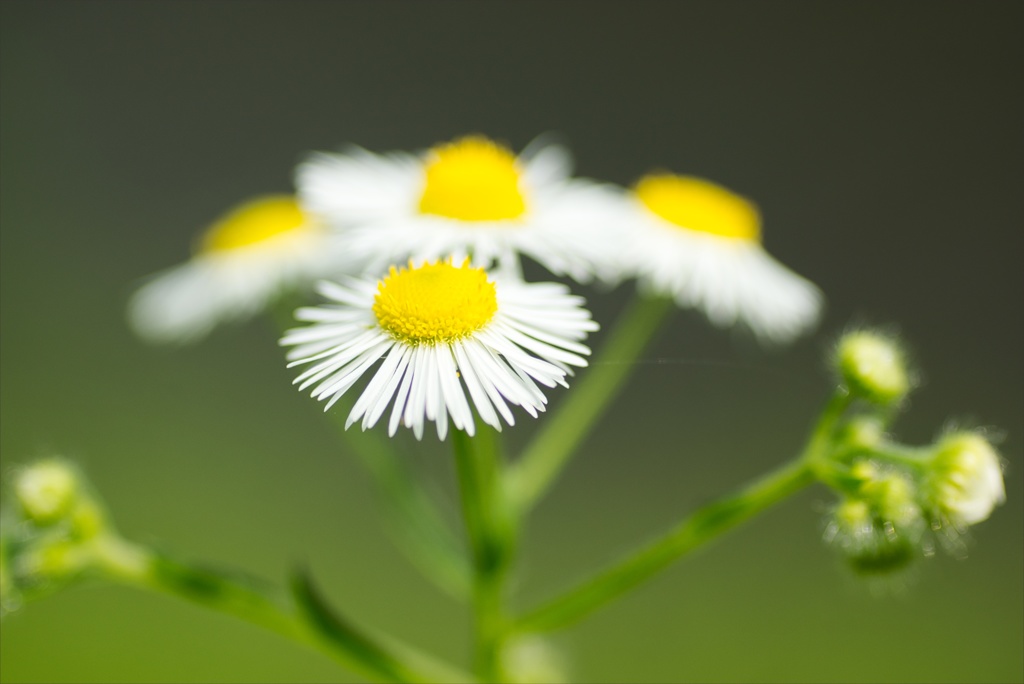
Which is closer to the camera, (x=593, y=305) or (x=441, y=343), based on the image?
(x=441, y=343)

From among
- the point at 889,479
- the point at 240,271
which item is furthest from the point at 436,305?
the point at 240,271

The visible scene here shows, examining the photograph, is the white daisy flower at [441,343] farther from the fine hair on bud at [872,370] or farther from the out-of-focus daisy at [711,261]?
the out-of-focus daisy at [711,261]

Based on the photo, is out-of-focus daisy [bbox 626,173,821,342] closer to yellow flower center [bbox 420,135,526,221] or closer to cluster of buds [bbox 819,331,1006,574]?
yellow flower center [bbox 420,135,526,221]

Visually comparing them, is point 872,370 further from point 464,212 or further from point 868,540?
point 464,212

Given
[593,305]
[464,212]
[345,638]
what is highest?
[464,212]

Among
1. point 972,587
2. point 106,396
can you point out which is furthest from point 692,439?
point 106,396

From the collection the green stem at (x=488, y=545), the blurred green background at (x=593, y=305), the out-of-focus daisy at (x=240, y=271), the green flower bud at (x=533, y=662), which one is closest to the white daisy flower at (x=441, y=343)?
the green stem at (x=488, y=545)

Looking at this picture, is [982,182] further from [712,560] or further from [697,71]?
[712,560]
